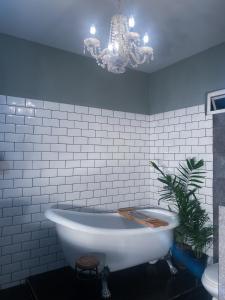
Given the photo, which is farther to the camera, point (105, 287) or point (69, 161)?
point (69, 161)

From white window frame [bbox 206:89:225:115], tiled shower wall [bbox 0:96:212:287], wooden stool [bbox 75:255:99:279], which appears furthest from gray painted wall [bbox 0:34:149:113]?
wooden stool [bbox 75:255:99:279]

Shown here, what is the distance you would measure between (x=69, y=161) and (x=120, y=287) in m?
1.50

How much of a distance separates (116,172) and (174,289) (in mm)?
1517

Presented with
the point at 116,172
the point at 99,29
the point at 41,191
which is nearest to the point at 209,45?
the point at 99,29

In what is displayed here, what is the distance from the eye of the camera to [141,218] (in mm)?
2604

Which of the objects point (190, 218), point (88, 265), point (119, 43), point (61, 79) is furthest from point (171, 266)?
point (61, 79)

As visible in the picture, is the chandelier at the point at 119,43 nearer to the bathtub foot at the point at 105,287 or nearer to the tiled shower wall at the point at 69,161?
the tiled shower wall at the point at 69,161

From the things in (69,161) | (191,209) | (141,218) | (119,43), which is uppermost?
(119,43)

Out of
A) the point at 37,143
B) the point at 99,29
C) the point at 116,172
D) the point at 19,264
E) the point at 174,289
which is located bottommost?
the point at 174,289

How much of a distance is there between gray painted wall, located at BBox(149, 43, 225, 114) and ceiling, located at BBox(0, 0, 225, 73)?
158mm

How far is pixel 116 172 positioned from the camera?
10.3ft

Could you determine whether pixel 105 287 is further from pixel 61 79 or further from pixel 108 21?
pixel 108 21

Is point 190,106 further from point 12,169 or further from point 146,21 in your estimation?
point 12,169

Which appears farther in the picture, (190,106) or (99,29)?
(190,106)
